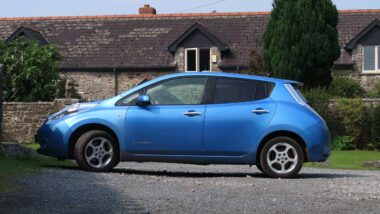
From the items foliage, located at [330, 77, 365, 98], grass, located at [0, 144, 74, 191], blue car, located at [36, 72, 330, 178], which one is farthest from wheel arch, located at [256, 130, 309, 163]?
foliage, located at [330, 77, 365, 98]

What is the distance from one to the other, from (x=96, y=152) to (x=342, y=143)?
17.0m

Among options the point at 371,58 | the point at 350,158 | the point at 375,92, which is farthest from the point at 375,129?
the point at 371,58

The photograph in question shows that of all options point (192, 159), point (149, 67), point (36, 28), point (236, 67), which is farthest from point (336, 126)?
point (36, 28)

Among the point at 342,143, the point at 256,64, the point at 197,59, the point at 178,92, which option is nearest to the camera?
the point at 178,92

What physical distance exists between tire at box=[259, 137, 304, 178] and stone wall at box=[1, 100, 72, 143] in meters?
17.5

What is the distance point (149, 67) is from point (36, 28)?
7532 mm

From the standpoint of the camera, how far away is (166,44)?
40625 mm

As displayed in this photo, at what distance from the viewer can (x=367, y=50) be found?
38406mm

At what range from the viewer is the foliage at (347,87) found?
1364 inches

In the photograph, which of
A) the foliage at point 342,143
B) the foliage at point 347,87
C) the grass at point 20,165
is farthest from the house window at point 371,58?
the grass at point 20,165

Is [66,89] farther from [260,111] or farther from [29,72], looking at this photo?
[260,111]

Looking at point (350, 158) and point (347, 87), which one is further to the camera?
point (347, 87)

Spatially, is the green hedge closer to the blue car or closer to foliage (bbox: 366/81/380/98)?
foliage (bbox: 366/81/380/98)

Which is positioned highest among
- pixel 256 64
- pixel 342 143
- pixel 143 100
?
pixel 256 64
